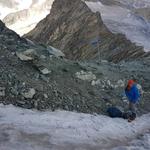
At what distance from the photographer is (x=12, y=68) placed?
13.9m

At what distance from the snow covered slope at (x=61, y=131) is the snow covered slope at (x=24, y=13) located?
195 ft

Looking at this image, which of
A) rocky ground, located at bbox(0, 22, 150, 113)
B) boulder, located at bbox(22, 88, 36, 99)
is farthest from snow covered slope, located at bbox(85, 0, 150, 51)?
boulder, located at bbox(22, 88, 36, 99)

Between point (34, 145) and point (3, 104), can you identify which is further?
point (3, 104)

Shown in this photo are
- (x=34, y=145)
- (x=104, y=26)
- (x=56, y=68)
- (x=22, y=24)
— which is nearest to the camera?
(x=34, y=145)

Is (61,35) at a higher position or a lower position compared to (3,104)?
lower

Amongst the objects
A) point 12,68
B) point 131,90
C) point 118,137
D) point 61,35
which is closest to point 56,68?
point 12,68

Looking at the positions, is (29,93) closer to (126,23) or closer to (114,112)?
(114,112)

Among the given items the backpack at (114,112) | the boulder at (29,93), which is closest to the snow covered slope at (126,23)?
the backpack at (114,112)

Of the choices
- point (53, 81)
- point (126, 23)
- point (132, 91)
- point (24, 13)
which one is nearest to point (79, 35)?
point (126, 23)

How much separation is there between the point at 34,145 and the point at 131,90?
3.94m

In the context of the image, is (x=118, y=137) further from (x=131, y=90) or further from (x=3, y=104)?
(x=3, y=104)

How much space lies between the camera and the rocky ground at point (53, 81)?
13070mm

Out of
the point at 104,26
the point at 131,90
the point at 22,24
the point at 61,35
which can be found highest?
the point at 131,90

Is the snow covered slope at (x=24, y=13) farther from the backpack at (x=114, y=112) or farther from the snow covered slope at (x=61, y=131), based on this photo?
the snow covered slope at (x=61, y=131)
